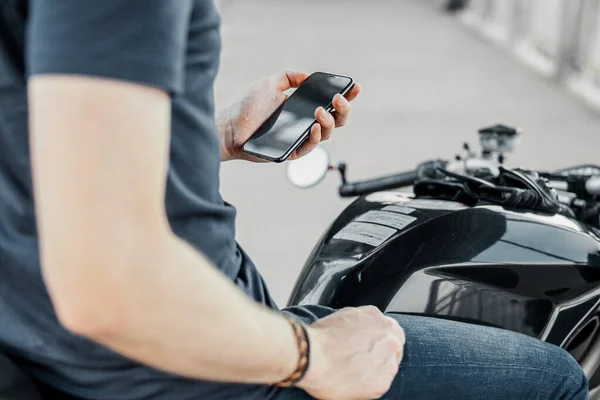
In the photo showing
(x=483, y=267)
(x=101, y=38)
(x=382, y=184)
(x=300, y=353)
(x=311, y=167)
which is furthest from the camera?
(x=382, y=184)

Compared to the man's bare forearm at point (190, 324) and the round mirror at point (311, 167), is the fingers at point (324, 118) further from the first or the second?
the man's bare forearm at point (190, 324)

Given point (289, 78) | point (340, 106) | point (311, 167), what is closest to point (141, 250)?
point (340, 106)

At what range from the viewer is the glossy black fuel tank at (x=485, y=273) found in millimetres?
1059

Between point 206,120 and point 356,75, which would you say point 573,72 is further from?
point 206,120

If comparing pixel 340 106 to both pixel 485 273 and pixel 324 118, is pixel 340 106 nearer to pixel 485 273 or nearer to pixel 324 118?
pixel 324 118

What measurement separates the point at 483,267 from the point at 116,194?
652mm

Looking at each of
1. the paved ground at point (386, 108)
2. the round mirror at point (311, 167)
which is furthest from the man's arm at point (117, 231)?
the paved ground at point (386, 108)

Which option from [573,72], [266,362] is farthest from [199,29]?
[573,72]

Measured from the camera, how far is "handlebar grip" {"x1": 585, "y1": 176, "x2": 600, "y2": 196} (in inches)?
49.3

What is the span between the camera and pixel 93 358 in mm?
707

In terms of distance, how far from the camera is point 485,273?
3.46ft

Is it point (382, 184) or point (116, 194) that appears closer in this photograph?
point (116, 194)

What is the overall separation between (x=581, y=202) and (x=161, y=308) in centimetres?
88

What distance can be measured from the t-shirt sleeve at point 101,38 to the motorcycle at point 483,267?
0.61m
